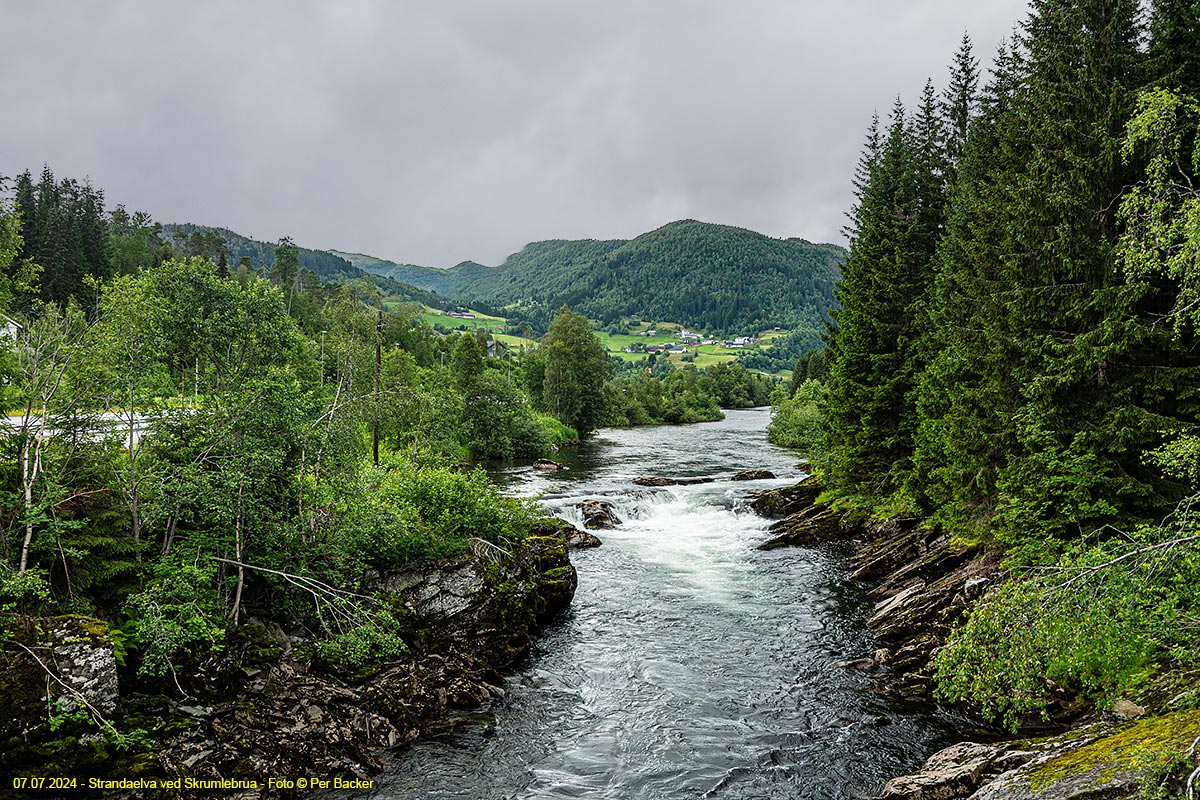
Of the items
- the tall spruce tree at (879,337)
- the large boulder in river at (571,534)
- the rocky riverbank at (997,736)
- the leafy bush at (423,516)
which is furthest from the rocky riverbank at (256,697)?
the tall spruce tree at (879,337)

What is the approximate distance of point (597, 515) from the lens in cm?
3409

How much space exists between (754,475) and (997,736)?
110ft

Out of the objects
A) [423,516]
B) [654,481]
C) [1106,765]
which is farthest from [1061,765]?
[654,481]

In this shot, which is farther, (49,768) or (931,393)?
(931,393)

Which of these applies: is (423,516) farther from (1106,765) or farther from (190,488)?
(1106,765)

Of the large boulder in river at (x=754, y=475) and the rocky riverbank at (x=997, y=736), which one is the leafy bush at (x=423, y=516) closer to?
the rocky riverbank at (x=997, y=736)

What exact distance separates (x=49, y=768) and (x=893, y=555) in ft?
84.4

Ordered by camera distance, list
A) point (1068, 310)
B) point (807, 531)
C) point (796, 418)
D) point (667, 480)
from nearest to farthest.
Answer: point (1068, 310) < point (807, 531) < point (667, 480) < point (796, 418)

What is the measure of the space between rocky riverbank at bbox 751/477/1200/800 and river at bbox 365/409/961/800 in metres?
1.05

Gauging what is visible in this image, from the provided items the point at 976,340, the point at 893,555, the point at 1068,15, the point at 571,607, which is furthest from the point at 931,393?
the point at 571,607

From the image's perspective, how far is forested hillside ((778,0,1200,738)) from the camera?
8734 mm

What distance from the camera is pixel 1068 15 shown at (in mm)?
15320

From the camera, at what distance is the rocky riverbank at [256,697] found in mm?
10312

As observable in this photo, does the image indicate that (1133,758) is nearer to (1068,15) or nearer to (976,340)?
(976,340)
